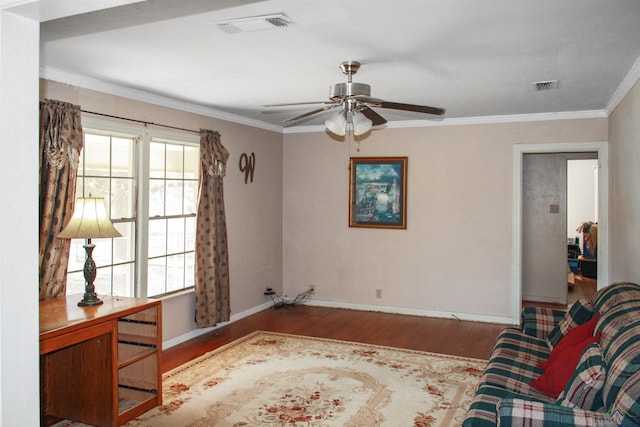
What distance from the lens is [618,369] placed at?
2150 mm

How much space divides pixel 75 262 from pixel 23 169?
2.76 m

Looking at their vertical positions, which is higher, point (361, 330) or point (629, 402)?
point (629, 402)

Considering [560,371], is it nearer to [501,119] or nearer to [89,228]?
[89,228]

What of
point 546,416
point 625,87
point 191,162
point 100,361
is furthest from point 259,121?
point 546,416

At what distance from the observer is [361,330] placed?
222 inches

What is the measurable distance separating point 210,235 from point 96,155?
1.46m

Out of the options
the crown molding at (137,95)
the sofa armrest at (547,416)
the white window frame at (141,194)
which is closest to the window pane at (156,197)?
the white window frame at (141,194)

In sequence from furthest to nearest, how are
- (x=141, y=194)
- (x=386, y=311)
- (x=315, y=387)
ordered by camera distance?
(x=386, y=311) < (x=141, y=194) < (x=315, y=387)

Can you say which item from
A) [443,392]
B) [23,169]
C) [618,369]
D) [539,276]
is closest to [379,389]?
[443,392]

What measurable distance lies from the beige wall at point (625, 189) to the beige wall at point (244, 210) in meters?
3.93

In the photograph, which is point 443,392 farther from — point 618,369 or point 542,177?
point 542,177

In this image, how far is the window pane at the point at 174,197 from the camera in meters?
5.05

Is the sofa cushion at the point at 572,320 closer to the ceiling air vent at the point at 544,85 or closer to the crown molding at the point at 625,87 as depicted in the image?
the crown molding at the point at 625,87

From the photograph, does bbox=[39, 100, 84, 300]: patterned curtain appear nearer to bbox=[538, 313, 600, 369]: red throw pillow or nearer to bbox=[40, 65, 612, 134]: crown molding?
bbox=[40, 65, 612, 134]: crown molding
